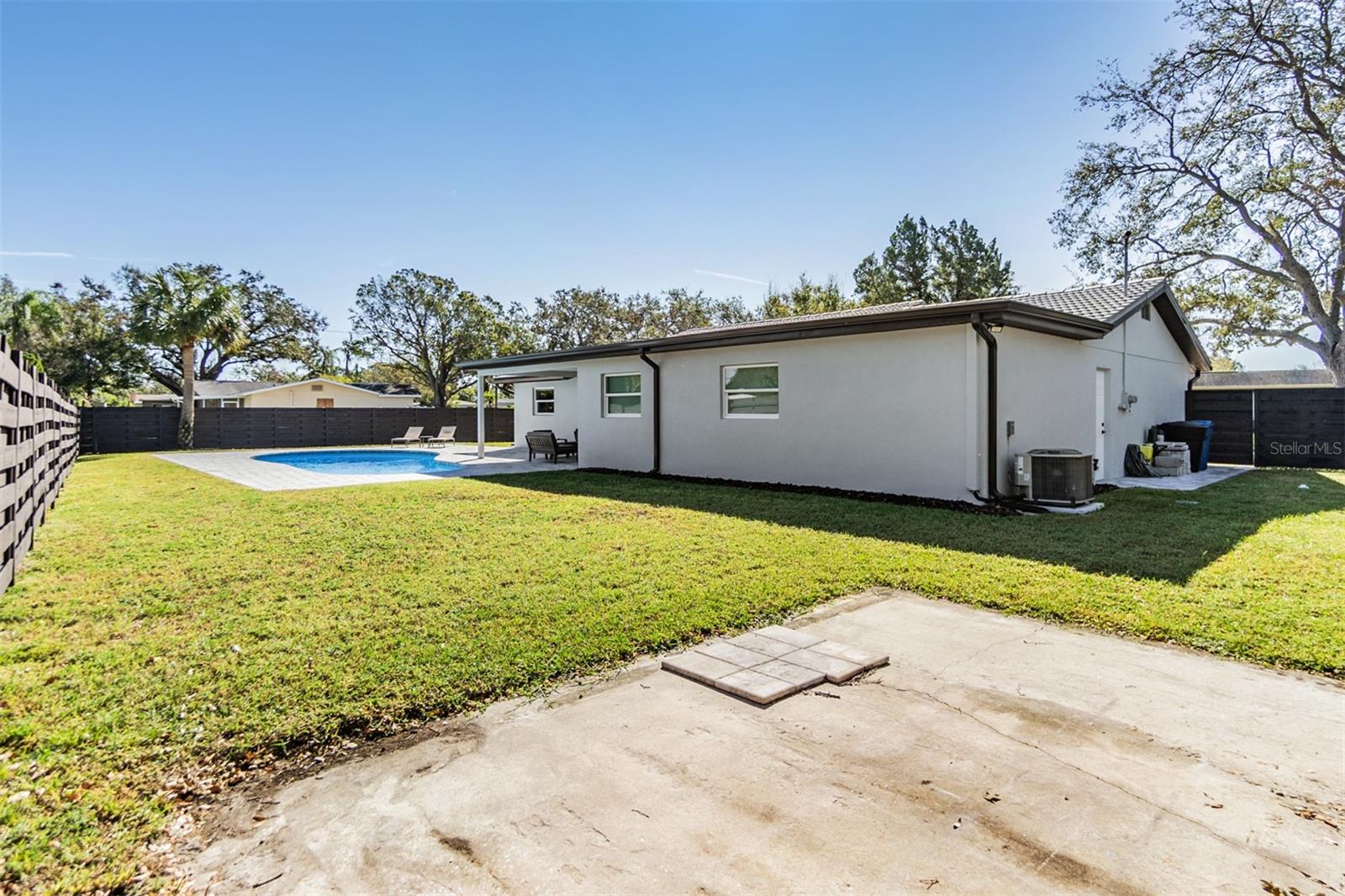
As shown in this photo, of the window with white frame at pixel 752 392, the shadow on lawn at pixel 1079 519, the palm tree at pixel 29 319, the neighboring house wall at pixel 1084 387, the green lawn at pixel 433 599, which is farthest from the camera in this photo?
the palm tree at pixel 29 319

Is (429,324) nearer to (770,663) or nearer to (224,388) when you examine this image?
(224,388)

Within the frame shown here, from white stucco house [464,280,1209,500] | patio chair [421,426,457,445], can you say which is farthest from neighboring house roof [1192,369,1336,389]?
patio chair [421,426,457,445]

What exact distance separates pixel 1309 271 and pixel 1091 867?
2808 cm

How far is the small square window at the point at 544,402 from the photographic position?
20.9m

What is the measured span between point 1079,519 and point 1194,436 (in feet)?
26.3

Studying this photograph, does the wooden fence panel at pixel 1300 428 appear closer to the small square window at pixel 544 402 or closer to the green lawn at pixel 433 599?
the green lawn at pixel 433 599

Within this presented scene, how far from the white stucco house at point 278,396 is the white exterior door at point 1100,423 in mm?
34507

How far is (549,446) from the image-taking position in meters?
16.3

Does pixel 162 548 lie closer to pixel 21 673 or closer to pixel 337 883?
pixel 21 673

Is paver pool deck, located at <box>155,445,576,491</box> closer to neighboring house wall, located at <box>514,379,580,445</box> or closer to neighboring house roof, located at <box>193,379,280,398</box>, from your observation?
neighboring house wall, located at <box>514,379,580,445</box>

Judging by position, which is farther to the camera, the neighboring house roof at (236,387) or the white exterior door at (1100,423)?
the neighboring house roof at (236,387)

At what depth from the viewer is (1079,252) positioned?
82.0 ft
